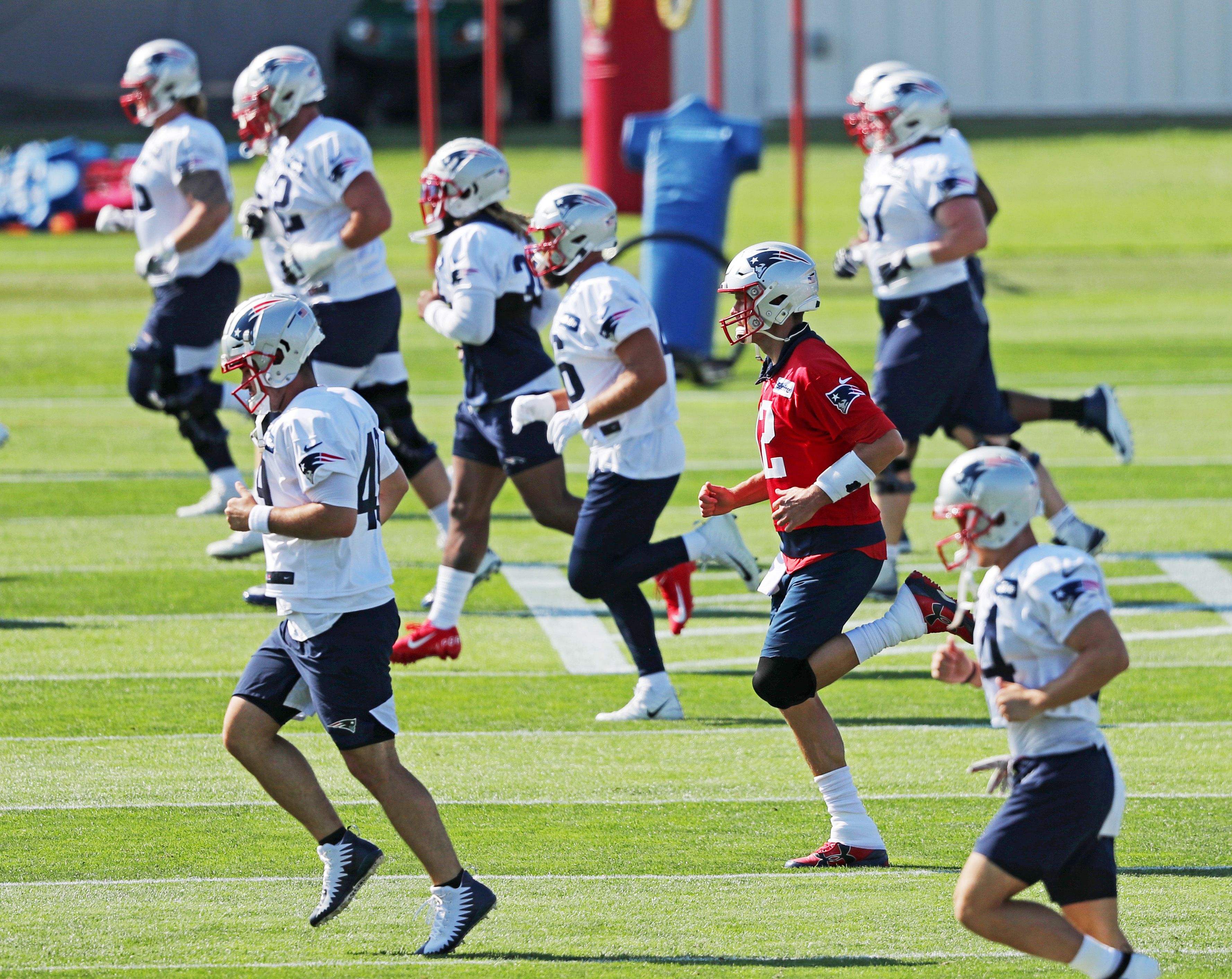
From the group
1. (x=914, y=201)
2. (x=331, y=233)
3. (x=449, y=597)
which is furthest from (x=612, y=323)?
(x=331, y=233)

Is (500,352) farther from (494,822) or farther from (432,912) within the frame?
(432,912)

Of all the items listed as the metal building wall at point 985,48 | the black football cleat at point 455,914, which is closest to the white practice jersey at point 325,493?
the black football cleat at point 455,914

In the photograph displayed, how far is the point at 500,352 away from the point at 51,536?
3.48 metres

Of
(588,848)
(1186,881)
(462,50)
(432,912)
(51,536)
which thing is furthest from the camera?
(462,50)

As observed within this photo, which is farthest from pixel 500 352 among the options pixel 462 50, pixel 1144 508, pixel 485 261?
pixel 462 50

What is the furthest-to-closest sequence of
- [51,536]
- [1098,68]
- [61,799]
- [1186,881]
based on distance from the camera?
[1098,68] < [51,536] < [61,799] < [1186,881]

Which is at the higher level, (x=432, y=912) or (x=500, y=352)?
(x=500, y=352)

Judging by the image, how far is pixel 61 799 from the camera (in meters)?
6.39

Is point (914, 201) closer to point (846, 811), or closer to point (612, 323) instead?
point (612, 323)

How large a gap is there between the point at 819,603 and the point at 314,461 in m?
1.61

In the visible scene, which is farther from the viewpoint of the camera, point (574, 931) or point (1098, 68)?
point (1098, 68)

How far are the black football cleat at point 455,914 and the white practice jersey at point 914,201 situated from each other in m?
4.50

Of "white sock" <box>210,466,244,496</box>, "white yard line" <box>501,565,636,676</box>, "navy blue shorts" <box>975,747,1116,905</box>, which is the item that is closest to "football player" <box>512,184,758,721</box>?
"white yard line" <box>501,565,636,676</box>

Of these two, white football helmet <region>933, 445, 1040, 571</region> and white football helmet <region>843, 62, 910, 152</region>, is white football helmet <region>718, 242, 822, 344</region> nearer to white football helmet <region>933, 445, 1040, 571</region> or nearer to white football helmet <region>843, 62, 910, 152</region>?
white football helmet <region>933, 445, 1040, 571</region>
